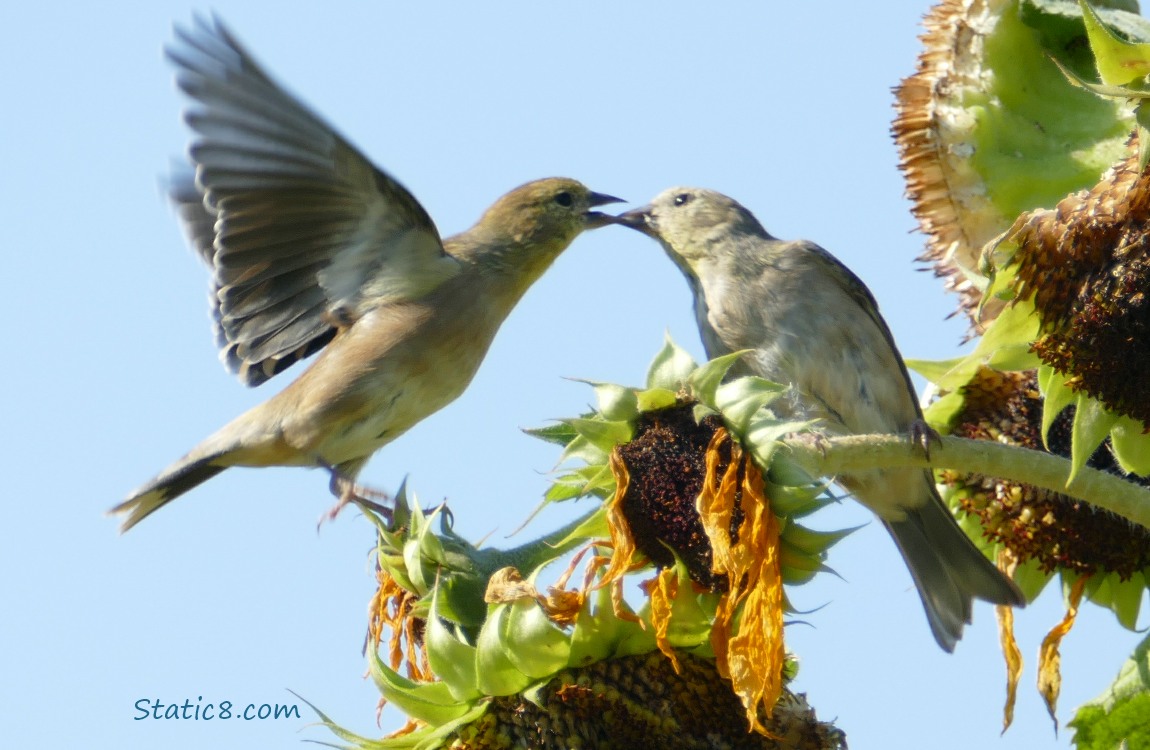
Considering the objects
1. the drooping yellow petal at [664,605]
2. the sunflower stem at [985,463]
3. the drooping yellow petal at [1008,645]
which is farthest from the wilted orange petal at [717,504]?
the drooping yellow petal at [1008,645]

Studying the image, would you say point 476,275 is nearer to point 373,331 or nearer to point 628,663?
point 373,331

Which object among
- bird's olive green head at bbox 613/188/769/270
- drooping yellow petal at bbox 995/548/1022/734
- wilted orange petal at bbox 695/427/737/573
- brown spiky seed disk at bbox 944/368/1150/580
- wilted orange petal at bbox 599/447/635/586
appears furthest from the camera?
bird's olive green head at bbox 613/188/769/270

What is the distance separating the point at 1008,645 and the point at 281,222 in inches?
165

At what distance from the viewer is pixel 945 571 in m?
6.59

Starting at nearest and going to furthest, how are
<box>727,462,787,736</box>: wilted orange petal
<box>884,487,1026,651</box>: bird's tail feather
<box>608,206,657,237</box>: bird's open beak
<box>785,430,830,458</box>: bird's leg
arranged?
<box>727,462,787,736</box>: wilted orange petal
<box>785,430,830,458</box>: bird's leg
<box>884,487,1026,651</box>: bird's tail feather
<box>608,206,657,237</box>: bird's open beak

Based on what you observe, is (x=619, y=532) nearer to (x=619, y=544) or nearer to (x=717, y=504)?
(x=619, y=544)

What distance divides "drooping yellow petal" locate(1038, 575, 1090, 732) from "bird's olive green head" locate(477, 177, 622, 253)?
3942 millimetres

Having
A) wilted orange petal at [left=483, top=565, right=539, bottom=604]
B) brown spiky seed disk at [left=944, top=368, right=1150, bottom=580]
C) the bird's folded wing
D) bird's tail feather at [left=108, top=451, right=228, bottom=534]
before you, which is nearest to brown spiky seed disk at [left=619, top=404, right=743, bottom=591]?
wilted orange petal at [left=483, top=565, right=539, bottom=604]

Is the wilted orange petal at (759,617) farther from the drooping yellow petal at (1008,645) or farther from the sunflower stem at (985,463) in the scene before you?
the drooping yellow petal at (1008,645)

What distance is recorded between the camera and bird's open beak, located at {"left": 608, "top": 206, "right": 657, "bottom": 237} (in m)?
8.74

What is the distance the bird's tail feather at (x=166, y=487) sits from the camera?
8.08m

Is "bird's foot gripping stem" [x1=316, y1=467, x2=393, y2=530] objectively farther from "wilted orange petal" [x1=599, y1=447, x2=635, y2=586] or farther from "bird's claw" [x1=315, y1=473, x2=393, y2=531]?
→ "wilted orange petal" [x1=599, y1=447, x2=635, y2=586]

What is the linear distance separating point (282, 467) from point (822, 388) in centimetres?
296

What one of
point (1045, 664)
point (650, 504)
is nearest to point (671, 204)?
point (1045, 664)
